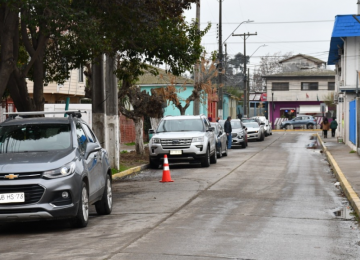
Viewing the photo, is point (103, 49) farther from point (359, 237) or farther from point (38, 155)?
point (359, 237)

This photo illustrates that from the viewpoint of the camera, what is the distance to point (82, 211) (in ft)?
34.4

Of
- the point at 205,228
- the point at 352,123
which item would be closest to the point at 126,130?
the point at 352,123

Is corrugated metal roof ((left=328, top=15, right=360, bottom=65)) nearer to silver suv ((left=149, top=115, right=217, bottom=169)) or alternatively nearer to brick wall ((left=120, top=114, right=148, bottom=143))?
brick wall ((left=120, top=114, right=148, bottom=143))

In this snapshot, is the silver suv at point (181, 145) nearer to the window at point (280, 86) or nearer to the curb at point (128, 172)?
the curb at point (128, 172)

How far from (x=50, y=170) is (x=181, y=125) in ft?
49.8

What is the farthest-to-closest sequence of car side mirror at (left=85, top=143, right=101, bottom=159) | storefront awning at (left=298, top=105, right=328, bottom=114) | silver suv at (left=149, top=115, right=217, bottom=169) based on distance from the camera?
storefront awning at (left=298, top=105, right=328, bottom=114) < silver suv at (left=149, top=115, right=217, bottom=169) < car side mirror at (left=85, top=143, right=101, bottom=159)

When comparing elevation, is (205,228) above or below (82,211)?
below

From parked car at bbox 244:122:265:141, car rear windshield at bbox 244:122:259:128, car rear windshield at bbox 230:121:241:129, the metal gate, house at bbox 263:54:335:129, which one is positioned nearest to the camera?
the metal gate

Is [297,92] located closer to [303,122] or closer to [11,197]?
[303,122]

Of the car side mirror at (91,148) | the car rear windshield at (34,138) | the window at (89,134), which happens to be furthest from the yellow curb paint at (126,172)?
the car rear windshield at (34,138)

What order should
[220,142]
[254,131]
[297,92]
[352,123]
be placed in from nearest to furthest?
1. [220,142]
2. [352,123]
3. [254,131]
4. [297,92]

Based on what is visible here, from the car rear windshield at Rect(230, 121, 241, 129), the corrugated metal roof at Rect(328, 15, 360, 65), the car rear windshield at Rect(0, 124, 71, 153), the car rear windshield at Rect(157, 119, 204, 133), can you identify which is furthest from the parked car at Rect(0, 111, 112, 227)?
the corrugated metal roof at Rect(328, 15, 360, 65)

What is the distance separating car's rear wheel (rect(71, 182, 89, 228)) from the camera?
10391mm

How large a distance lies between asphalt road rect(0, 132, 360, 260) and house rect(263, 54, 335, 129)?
6879cm
